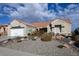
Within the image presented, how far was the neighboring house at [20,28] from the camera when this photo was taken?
6.18 feet

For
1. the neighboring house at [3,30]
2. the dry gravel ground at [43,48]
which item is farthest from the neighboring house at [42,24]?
the neighboring house at [3,30]

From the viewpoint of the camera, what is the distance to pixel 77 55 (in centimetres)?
186

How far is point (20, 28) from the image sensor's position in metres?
1.89

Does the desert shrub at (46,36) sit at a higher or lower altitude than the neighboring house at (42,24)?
lower

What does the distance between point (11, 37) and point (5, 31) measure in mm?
85

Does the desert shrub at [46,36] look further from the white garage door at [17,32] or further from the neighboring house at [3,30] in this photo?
the neighboring house at [3,30]

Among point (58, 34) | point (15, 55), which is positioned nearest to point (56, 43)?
point (58, 34)

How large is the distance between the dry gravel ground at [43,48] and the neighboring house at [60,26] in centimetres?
12

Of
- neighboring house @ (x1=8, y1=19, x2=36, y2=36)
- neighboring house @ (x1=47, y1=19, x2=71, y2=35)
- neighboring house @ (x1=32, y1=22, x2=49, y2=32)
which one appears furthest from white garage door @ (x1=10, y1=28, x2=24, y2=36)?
neighboring house @ (x1=47, y1=19, x2=71, y2=35)

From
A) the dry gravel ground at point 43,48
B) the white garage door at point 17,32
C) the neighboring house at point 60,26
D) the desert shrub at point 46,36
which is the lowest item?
the dry gravel ground at point 43,48

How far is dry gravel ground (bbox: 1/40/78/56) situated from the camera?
187 centimetres

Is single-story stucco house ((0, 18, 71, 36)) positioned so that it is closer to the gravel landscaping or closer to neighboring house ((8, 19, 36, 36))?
neighboring house ((8, 19, 36, 36))

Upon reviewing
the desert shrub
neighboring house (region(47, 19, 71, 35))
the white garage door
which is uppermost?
neighboring house (region(47, 19, 71, 35))

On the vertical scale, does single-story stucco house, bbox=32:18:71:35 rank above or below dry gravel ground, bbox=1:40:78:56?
above
